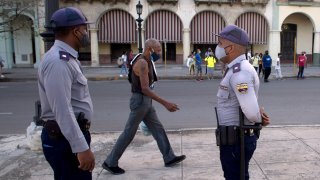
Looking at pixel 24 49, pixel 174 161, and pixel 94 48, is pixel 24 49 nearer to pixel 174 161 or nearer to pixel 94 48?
pixel 94 48

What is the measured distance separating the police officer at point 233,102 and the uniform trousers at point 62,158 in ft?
3.90

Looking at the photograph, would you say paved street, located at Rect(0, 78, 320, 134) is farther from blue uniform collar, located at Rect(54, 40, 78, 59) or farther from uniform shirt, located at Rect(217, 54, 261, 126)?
blue uniform collar, located at Rect(54, 40, 78, 59)

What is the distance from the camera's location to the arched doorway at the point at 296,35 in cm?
2942

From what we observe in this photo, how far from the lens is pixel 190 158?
16.5 feet

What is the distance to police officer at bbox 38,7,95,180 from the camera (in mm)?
2402

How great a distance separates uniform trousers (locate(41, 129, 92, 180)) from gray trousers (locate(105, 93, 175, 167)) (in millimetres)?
1906

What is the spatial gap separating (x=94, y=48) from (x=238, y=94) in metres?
24.3

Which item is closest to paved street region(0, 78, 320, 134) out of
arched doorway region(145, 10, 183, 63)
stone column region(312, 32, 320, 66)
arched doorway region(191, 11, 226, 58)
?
arched doorway region(145, 10, 183, 63)

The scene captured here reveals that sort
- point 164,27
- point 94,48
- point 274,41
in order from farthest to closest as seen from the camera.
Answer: point 274,41 → point 164,27 → point 94,48

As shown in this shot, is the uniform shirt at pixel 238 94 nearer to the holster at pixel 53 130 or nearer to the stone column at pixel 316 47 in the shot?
the holster at pixel 53 130

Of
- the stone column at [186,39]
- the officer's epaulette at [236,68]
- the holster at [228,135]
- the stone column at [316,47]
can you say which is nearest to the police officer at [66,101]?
the holster at [228,135]

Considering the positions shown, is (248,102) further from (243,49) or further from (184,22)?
(184,22)

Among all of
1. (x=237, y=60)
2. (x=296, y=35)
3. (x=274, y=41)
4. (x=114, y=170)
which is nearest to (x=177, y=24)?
(x=274, y=41)

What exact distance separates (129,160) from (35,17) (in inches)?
859
